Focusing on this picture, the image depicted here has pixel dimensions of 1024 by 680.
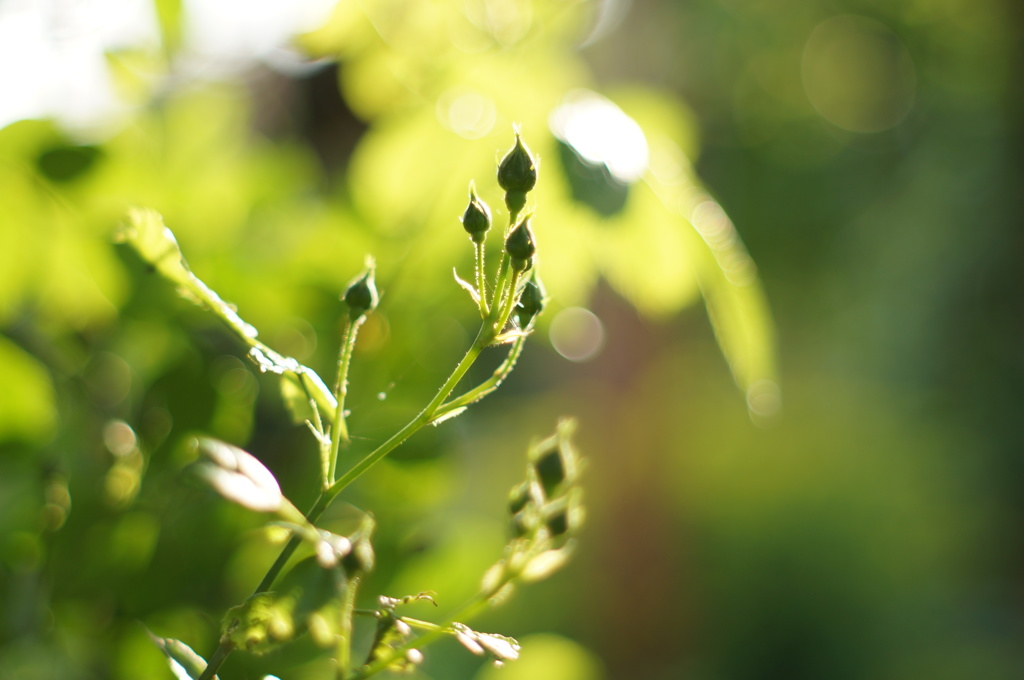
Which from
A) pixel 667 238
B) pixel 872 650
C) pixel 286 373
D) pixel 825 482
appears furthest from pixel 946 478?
pixel 286 373

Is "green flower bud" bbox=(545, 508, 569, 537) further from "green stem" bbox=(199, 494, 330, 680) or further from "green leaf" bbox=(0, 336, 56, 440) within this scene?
"green leaf" bbox=(0, 336, 56, 440)

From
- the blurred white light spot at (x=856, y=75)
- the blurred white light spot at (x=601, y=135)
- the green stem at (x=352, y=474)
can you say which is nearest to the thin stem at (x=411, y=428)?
the green stem at (x=352, y=474)

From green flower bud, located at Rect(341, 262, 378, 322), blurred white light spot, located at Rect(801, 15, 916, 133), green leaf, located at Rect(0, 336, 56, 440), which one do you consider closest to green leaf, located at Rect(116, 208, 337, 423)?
green flower bud, located at Rect(341, 262, 378, 322)

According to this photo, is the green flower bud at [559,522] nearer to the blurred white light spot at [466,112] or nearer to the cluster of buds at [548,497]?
the cluster of buds at [548,497]

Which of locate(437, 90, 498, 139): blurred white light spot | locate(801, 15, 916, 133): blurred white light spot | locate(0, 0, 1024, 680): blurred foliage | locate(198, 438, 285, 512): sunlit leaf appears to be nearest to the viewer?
locate(198, 438, 285, 512): sunlit leaf

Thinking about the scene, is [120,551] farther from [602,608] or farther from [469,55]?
[602,608]

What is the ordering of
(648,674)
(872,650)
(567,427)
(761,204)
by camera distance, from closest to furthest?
(567,427), (872,650), (648,674), (761,204)
